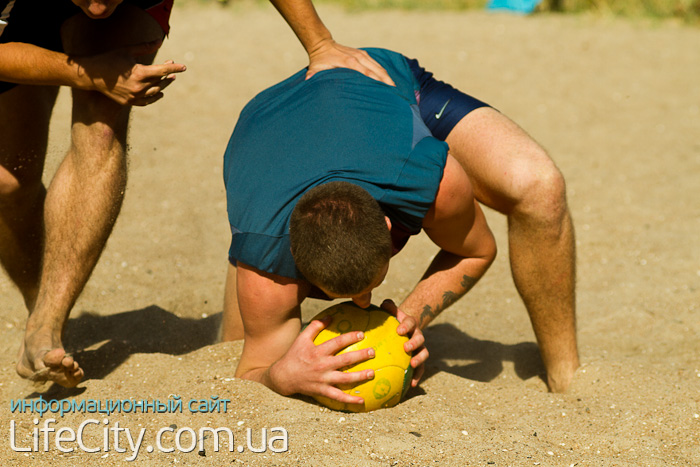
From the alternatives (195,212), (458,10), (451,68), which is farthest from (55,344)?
(458,10)

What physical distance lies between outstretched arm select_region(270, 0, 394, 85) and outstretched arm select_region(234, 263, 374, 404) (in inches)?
34.7

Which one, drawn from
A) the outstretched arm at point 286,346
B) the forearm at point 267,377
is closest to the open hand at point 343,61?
the outstretched arm at point 286,346

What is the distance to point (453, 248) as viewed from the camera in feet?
10.3

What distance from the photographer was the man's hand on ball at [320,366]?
2.77m

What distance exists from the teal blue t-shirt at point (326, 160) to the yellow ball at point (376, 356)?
26cm

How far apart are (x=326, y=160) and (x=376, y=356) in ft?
2.28

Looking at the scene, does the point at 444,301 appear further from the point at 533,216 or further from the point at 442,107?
the point at 442,107

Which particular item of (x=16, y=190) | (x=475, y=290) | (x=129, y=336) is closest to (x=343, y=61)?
(x=16, y=190)

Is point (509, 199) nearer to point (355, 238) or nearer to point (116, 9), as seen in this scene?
point (355, 238)

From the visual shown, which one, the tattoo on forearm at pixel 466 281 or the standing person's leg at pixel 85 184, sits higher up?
the standing person's leg at pixel 85 184

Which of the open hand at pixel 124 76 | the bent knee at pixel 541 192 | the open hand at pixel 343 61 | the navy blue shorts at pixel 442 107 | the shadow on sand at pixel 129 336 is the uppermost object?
Answer: the open hand at pixel 124 76

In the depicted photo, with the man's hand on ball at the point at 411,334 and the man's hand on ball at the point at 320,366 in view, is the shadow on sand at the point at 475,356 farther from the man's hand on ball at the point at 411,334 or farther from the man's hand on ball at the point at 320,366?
the man's hand on ball at the point at 320,366

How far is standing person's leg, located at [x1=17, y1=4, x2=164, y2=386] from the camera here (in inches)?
122

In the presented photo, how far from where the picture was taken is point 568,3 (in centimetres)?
941
